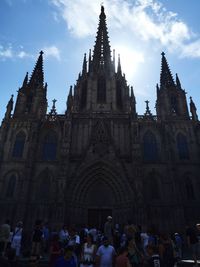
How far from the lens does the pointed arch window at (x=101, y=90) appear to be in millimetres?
32250

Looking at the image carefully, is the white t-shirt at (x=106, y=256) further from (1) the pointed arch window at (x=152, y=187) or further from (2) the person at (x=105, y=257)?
(1) the pointed arch window at (x=152, y=187)

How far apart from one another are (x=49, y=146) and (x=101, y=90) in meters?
11.6

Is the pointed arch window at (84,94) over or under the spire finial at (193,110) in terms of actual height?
over

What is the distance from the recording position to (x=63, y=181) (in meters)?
23.1

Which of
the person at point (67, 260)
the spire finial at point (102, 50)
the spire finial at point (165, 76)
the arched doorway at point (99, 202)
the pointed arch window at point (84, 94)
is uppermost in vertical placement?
the spire finial at point (102, 50)

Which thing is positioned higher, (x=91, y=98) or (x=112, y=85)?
(x=112, y=85)

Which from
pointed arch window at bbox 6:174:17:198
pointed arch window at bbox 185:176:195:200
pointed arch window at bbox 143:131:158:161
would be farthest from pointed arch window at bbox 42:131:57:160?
pointed arch window at bbox 185:176:195:200

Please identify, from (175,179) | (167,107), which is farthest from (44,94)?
(175,179)

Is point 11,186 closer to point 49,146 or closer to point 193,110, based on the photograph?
point 49,146

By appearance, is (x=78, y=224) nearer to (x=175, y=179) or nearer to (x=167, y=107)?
(x=175, y=179)

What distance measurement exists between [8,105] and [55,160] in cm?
Result: 1004

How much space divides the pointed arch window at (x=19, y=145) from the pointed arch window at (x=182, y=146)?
17763 millimetres

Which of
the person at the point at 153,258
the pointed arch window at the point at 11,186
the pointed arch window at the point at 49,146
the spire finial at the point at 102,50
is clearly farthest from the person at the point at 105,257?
the spire finial at the point at 102,50

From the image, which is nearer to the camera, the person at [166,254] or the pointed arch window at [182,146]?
the person at [166,254]
